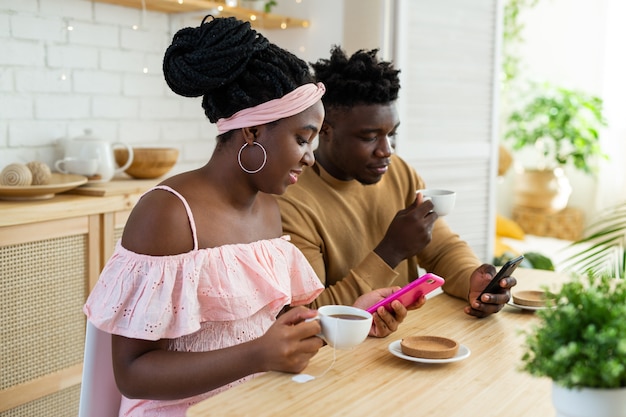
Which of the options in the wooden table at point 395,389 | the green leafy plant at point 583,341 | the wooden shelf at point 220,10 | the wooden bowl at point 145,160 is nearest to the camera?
the green leafy plant at point 583,341

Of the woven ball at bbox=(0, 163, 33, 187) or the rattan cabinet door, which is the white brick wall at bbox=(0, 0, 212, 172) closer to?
the woven ball at bbox=(0, 163, 33, 187)

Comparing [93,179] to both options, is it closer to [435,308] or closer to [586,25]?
[435,308]

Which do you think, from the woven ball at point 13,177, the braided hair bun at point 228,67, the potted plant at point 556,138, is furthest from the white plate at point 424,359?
the potted plant at point 556,138

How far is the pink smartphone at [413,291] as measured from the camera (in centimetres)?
152

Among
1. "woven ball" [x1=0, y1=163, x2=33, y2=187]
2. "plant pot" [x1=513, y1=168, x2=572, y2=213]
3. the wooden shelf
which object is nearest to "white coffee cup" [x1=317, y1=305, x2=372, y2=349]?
"woven ball" [x1=0, y1=163, x2=33, y2=187]

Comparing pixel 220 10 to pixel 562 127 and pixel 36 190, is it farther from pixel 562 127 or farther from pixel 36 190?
pixel 562 127

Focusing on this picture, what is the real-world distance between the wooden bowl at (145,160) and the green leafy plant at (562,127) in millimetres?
3906

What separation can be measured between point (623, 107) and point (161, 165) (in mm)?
4380

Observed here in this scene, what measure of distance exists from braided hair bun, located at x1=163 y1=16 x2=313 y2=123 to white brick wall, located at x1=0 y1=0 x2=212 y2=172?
1.53m

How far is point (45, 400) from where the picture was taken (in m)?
2.49


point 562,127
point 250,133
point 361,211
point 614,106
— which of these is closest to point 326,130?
point 361,211

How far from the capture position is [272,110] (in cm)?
144

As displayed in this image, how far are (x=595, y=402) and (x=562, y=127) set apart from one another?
17.6ft

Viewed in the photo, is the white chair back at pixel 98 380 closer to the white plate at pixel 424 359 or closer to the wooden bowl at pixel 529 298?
the white plate at pixel 424 359
